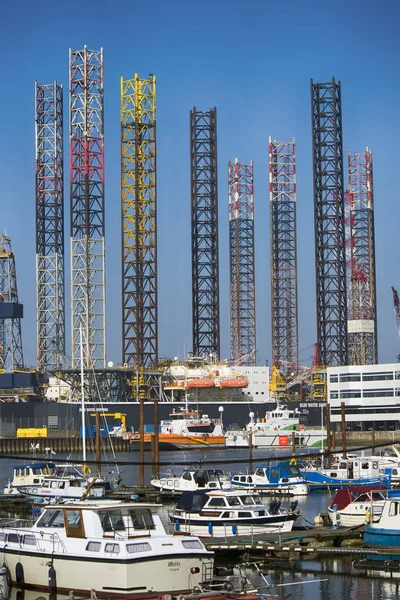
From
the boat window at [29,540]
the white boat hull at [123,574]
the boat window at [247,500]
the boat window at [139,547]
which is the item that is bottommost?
the white boat hull at [123,574]

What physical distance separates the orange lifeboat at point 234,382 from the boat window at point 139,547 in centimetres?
8602

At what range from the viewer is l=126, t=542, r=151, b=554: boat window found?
19.5m

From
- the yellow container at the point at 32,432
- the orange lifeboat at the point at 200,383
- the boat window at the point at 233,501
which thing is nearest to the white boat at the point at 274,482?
the boat window at the point at 233,501

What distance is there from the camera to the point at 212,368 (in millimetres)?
107062

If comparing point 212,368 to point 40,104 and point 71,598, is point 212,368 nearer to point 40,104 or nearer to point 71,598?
point 40,104

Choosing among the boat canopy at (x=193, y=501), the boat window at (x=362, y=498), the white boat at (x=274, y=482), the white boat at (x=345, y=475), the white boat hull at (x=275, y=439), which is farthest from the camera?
the white boat hull at (x=275, y=439)

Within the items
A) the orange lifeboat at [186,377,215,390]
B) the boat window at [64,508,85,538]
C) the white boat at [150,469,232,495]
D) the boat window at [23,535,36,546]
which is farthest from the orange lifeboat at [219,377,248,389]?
the boat window at [64,508,85,538]

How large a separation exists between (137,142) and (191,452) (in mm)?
31189

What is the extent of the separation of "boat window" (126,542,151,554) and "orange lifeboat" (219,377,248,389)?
86.0m

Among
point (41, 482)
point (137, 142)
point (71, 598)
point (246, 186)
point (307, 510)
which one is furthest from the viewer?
point (246, 186)

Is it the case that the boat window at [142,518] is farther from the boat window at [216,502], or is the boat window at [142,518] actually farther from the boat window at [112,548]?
the boat window at [216,502]

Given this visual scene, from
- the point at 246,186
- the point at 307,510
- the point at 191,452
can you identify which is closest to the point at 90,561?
the point at 307,510

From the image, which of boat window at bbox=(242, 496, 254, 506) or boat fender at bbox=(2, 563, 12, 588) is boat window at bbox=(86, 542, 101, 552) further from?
boat window at bbox=(242, 496, 254, 506)

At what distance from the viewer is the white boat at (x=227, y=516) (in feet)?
93.9
